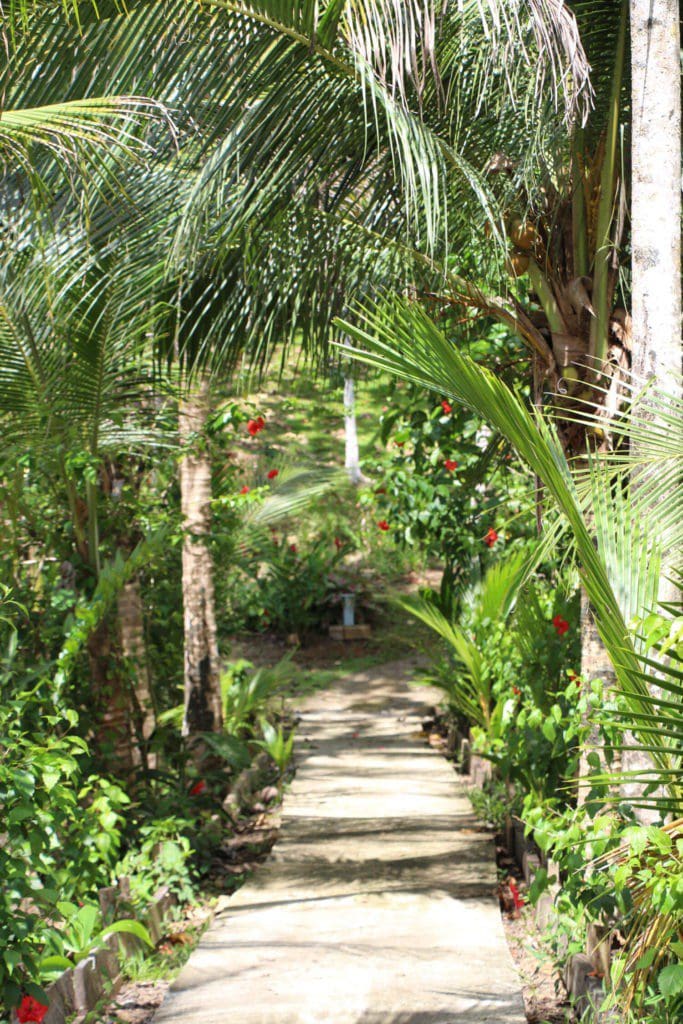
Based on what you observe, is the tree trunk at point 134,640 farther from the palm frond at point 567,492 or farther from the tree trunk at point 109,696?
the palm frond at point 567,492

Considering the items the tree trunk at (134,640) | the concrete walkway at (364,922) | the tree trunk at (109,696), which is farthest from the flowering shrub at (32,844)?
the tree trunk at (134,640)

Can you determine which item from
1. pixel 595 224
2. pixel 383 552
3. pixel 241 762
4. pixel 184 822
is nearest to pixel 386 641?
pixel 383 552

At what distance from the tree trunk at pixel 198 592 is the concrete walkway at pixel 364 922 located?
793 millimetres

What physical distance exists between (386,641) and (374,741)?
459 cm

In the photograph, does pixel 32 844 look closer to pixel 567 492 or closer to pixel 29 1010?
pixel 29 1010

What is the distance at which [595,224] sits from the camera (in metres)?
4.25

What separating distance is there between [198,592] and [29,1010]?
3384 millimetres

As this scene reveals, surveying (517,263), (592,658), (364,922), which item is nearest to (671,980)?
(592,658)

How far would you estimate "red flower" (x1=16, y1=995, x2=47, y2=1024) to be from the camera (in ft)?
9.48

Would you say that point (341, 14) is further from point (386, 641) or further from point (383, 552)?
point (383, 552)

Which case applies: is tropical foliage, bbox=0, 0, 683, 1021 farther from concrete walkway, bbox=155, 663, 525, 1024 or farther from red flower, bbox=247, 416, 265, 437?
concrete walkway, bbox=155, 663, 525, 1024

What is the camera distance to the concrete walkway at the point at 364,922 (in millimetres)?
3369

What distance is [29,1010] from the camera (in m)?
2.90

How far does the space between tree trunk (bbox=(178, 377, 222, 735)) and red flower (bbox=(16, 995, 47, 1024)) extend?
318 centimetres
